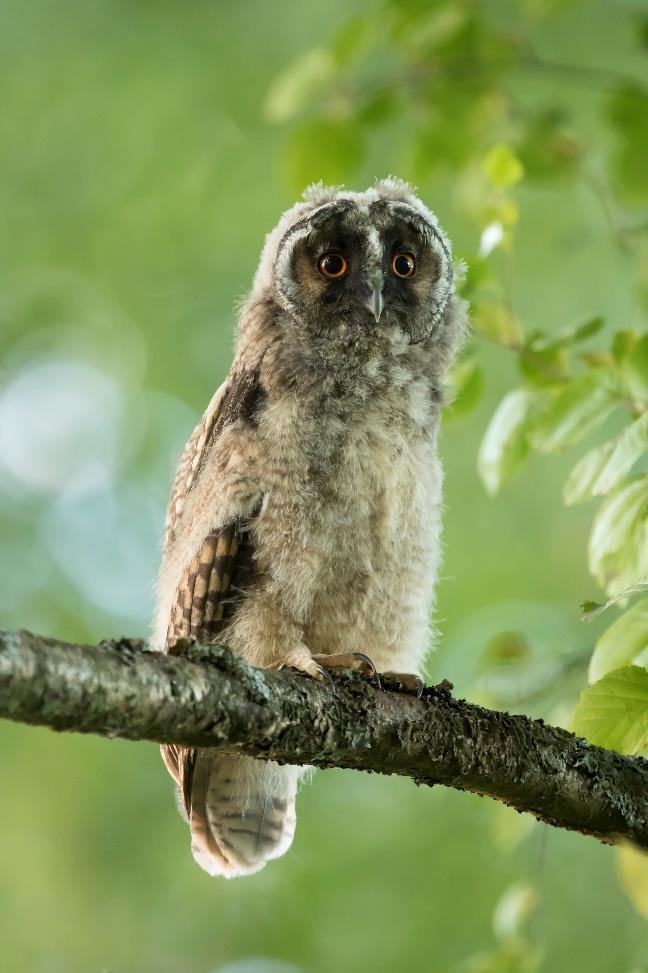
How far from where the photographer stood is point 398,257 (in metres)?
3.21

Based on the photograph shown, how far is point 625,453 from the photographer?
1.91 m

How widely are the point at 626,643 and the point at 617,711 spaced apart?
0.12m

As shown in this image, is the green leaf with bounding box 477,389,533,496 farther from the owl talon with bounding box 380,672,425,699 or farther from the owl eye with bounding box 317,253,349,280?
the owl eye with bounding box 317,253,349,280

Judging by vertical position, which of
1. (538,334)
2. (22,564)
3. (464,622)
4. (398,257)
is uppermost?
(22,564)

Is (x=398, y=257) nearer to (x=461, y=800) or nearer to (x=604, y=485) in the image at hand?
(x=604, y=485)

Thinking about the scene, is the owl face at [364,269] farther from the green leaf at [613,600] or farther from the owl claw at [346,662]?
the green leaf at [613,600]

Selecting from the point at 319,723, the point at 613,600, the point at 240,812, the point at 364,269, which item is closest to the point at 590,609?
the point at 613,600

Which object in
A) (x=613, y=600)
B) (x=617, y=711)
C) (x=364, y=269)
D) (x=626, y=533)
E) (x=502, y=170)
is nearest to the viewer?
(x=613, y=600)

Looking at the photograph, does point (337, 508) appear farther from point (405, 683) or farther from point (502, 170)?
point (502, 170)

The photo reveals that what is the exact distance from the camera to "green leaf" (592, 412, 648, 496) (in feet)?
6.21

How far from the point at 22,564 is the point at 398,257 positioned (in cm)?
446

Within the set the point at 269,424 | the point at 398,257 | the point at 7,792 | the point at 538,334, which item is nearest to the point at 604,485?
the point at 538,334

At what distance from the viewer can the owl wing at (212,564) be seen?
2.78 meters

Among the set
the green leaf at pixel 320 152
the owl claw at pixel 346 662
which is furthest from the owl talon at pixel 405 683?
the green leaf at pixel 320 152
